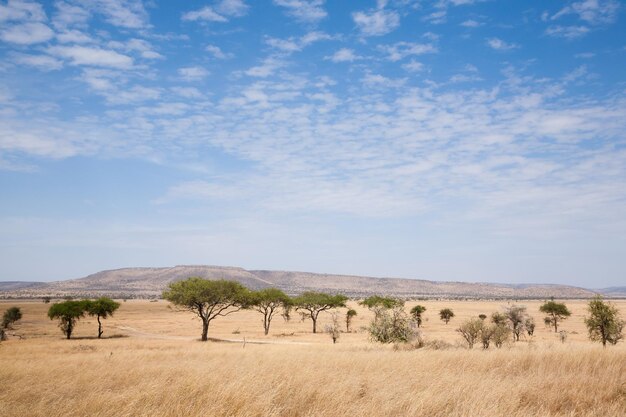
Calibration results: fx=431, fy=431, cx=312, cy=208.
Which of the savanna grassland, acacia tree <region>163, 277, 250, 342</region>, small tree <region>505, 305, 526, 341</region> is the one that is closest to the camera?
the savanna grassland

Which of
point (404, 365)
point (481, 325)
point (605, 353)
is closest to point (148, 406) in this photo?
point (404, 365)

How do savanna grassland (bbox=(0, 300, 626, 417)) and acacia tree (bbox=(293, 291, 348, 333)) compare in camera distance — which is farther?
acacia tree (bbox=(293, 291, 348, 333))

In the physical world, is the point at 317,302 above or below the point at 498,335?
below

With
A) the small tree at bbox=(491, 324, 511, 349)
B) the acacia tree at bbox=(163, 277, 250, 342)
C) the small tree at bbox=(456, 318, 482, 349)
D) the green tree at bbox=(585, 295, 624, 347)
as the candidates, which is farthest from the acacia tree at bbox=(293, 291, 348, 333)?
the small tree at bbox=(491, 324, 511, 349)

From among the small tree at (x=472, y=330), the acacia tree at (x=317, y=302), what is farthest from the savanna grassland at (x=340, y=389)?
the acacia tree at (x=317, y=302)

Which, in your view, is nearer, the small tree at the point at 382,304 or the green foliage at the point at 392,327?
the green foliage at the point at 392,327

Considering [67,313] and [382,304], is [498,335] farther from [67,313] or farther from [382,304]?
[67,313]

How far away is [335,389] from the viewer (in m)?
7.30

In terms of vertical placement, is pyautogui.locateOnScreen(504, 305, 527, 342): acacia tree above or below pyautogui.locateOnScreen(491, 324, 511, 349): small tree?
below

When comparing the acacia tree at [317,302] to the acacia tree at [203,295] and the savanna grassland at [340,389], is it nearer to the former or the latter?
the acacia tree at [203,295]

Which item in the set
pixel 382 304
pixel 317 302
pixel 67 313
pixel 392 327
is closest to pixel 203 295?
pixel 67 313

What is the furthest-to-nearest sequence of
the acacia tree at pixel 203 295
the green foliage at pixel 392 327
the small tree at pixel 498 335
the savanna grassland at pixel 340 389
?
the acacia tree at pixel 203 295, the green foliage at pixel 392 327, the small tree at pixel 498 335, the savanna grassland at pixel 340 389

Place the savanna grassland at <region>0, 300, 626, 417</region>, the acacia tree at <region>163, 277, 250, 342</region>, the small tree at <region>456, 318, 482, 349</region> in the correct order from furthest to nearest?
the acacia tree at <region>163, 277, 250, 342</region>, the small tree at <region>456, 318, 482, 349</region>, the savanna grassland at <region>0, 300, 626, 417</region>

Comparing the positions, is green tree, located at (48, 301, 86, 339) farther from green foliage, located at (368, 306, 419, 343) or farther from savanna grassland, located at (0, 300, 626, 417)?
savanna grassland, located at (0, 300, 626, 417)
